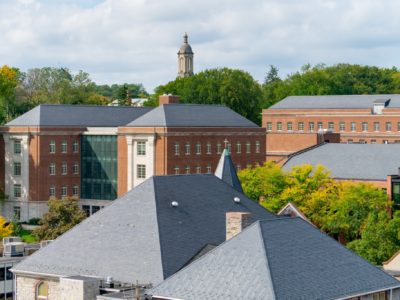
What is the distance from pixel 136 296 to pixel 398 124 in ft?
319

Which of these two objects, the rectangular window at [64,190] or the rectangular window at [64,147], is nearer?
the rectangular window at [64,147]

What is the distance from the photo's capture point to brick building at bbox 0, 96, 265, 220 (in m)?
94.2

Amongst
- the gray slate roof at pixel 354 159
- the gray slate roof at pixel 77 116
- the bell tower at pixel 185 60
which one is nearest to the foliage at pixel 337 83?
the bell tower at pixel 185 60

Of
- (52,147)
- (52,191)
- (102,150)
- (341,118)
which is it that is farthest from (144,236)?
(341,118)

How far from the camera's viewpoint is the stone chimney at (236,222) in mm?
37319

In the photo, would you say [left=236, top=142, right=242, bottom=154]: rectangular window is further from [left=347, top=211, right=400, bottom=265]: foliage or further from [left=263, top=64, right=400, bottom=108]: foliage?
[left=263, top=64, right=400, bottom=108]: foliage

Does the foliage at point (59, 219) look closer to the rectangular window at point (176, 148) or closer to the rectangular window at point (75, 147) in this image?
the rectangular window at point (176, 148)

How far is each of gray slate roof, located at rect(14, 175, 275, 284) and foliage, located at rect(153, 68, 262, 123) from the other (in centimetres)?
9691

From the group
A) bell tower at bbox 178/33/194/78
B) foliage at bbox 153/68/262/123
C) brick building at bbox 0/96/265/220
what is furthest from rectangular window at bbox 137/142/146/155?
bell tower at bbox 178/33/194/78

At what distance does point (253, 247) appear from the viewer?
33031mm

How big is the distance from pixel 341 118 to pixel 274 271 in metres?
101

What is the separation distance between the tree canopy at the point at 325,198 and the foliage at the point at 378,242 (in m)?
0.51

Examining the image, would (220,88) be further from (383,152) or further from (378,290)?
(378,290)

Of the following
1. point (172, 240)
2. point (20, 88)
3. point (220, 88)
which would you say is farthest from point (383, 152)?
point (20, 88)
